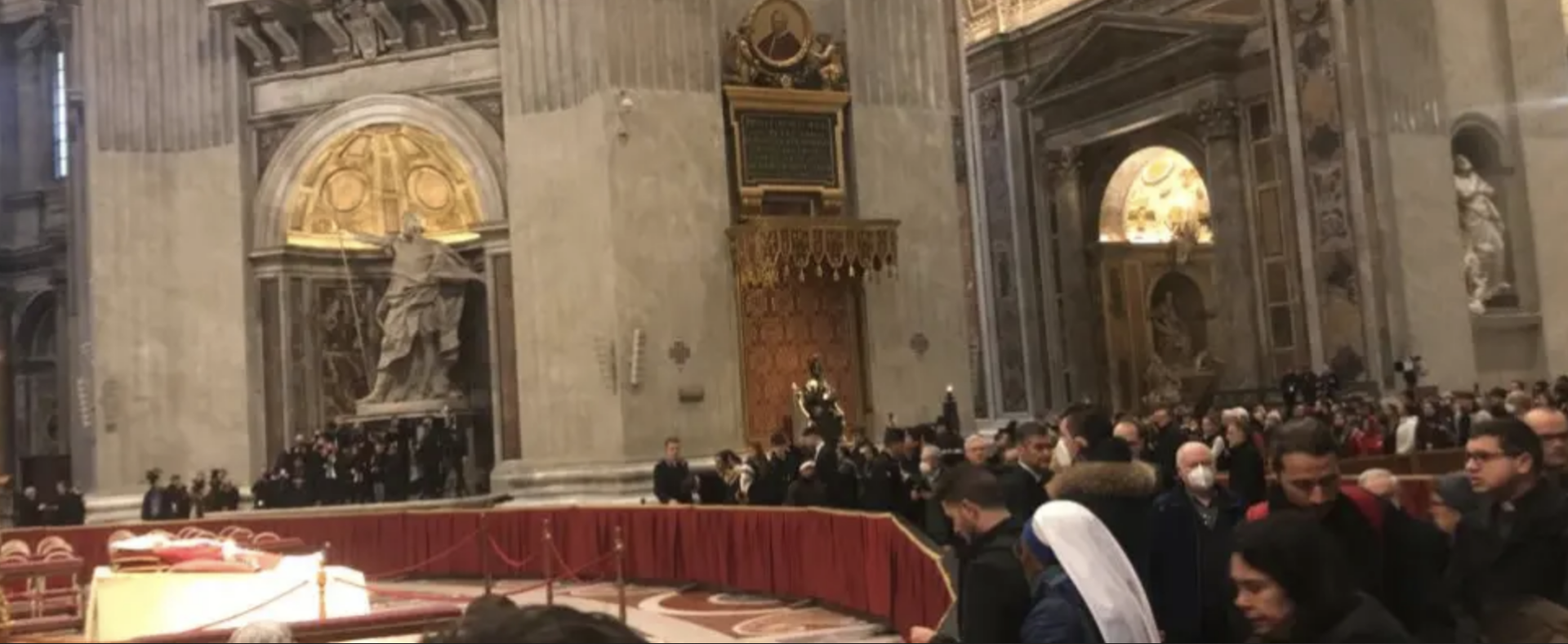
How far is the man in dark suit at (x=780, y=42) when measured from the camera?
2050cm

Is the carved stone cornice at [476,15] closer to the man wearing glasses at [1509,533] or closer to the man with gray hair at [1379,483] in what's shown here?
the man with gray hair at [1379,483]

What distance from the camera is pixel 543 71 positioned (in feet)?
Answer: 65.7

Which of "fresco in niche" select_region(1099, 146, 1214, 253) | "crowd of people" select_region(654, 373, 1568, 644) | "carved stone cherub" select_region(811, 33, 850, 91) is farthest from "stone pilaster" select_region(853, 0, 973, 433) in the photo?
"crowd of people" select_region(654, 373, 1568, 644)

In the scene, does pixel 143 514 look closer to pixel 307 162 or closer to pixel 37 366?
pixel 307 162

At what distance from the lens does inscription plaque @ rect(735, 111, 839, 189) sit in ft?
66.3

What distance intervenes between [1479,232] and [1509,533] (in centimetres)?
2197

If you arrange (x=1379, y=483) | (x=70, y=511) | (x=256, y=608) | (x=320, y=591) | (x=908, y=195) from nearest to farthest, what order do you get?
(x=1379, y=483) < (x=320, y=591) < (x=256, y=608) < (x=70, y=511) < (x=908, y=195)

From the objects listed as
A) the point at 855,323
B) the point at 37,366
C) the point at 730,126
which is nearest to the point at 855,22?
the point at 730,126

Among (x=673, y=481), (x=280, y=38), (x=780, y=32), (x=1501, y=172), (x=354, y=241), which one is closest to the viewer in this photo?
(x=673, y=481)

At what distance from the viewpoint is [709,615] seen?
13.0 m

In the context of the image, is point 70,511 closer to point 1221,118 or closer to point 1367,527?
point 1221,118

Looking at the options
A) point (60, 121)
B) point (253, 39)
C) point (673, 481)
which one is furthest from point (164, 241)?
point (60, 121)

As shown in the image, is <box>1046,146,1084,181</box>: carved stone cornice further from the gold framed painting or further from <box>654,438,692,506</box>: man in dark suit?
<box>654,438,692,506</box>: man in dark suit

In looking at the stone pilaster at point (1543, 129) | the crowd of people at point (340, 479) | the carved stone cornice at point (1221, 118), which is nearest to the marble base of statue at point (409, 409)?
the crowd of people at point (340, 479)
